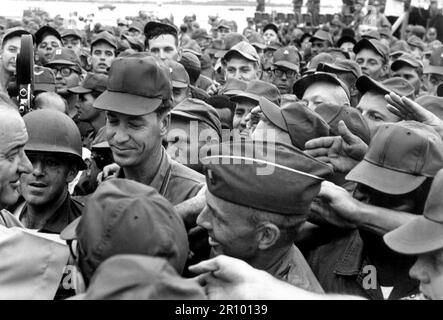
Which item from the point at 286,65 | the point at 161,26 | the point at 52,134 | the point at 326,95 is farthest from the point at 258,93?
the point at 52,134

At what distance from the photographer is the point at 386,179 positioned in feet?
11.7

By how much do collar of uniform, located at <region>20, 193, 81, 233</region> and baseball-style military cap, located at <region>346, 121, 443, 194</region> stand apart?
1.72m

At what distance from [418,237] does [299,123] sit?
1.52 meters

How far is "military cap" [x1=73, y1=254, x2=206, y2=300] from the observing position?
1837 millimetres

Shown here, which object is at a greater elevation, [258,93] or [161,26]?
[161,26]

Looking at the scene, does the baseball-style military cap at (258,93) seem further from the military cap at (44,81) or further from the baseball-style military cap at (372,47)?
the baseball-style military cap at (372,47)

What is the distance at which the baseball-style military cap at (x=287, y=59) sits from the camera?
34.6 ft

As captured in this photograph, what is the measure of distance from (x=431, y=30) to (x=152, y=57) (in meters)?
15.3

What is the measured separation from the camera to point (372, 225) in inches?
135

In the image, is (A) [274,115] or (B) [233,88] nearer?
(A) [274,115]

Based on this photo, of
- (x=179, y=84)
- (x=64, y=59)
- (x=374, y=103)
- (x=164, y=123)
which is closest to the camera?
(x=164, y=123)

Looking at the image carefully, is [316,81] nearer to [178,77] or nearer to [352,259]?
[178,77]

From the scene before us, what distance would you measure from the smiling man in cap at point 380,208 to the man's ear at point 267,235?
431mm
